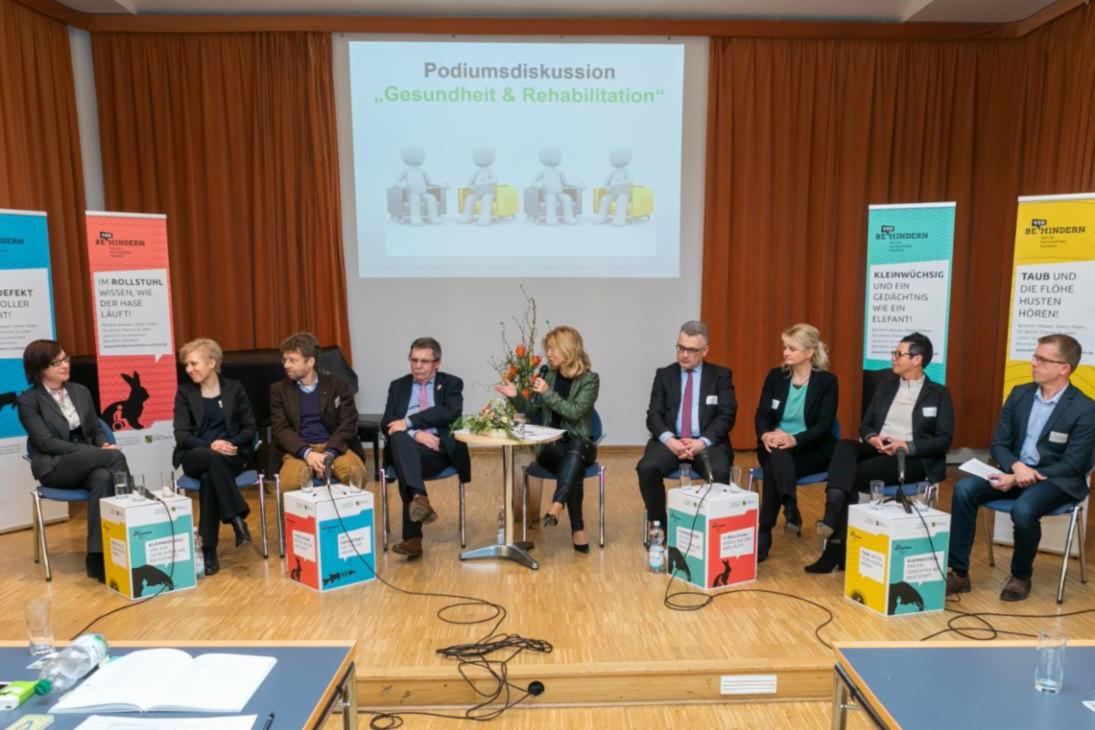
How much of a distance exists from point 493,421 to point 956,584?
2367mm

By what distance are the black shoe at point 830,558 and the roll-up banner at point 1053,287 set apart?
1056 millimetres

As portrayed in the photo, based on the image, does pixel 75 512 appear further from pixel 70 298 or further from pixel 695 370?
pixel 695 370

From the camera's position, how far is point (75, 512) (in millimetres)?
5141

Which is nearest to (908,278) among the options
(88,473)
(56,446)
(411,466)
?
(411,466)

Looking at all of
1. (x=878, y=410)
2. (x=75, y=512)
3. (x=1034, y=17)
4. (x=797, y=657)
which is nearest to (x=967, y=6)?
(x=1034, y=17)

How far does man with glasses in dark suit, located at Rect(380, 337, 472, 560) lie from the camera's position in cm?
426

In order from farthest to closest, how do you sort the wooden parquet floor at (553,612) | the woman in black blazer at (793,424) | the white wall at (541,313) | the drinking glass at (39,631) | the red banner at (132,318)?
the white wall at (541,313)
the red banner at (132,318)
the woman in black blazer at (793,424)
the wooden parquet floor at (553,612)
the drinking glass at (39,631)

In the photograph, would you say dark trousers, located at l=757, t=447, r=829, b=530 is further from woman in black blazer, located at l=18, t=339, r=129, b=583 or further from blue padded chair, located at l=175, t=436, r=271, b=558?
woman in black blazer, located at l=18, t=339, r=129, b=583

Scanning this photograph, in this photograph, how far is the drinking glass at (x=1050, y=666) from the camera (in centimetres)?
186

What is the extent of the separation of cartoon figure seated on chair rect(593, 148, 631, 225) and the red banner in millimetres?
3250

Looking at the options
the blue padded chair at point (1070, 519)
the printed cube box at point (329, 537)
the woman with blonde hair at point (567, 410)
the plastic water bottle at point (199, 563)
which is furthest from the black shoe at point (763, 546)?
the plastic water bottle at point (199, 563)

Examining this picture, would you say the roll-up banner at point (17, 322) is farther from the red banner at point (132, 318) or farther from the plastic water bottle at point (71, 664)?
the plastic water bottle at point (71, 664)


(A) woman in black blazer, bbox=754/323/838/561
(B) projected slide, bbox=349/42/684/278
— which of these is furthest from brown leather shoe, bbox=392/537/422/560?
(B) projected slide, bbox=349/42/684/278

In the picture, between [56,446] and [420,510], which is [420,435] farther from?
[56,446]
